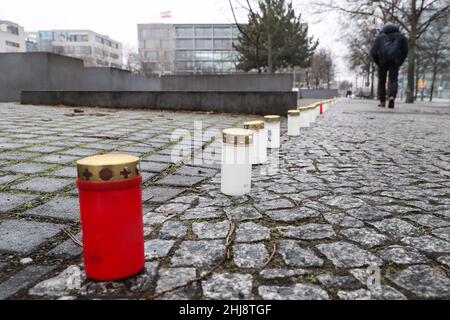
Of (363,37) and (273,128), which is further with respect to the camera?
(363,37)

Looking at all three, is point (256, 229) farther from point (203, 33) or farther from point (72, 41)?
point (72, 41)

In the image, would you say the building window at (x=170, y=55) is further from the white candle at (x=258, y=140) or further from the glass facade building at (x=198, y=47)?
the white candle at (x=258, y=140)

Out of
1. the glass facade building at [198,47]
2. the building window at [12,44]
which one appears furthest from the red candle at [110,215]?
the building window at [12,44]

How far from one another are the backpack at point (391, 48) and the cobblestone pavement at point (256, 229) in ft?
27.8

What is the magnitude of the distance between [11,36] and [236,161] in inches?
4306

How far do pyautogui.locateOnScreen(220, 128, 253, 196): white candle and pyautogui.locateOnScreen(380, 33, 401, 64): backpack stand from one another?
10970mm

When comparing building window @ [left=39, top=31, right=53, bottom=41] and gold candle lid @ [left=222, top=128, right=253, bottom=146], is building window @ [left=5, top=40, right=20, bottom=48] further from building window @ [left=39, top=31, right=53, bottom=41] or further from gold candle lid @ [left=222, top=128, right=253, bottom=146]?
gold candle lid @ [left=222, top=128, right=253, bottom=146]

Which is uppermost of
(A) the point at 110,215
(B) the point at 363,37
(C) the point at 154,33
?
(C) the point at 154,33

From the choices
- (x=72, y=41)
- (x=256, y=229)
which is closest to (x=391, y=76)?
(x=256, y=229)

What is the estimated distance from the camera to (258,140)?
3.90 metres

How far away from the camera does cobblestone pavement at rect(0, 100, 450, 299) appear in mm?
1617

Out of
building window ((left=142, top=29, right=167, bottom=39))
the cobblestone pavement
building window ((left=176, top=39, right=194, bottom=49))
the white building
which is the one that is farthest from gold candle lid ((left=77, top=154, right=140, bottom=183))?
building window ((left=142, top=29, right=167, bottom=39))
